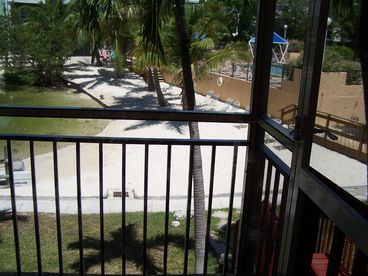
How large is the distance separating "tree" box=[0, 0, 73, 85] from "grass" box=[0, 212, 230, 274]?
279 centimetres

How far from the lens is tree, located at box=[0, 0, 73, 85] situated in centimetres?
217

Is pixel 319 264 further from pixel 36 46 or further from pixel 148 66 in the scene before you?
pixel 148 66

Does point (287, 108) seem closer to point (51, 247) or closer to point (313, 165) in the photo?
point (313, 165)

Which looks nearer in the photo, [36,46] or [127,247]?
[36,46]

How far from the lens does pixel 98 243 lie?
5609 mm

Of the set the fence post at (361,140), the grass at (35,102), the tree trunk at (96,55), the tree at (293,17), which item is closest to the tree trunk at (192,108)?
the tree trunk at (96,55)

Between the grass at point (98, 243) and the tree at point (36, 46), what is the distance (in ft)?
9.16

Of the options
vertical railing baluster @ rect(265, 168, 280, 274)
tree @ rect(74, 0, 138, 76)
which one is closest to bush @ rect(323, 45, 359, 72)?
Answer: vertical railing baluster @ rect(265, 168, 280, 274)

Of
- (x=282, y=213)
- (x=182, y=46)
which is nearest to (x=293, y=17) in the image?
(x=282, y=213)

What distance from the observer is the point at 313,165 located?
51.6 inches

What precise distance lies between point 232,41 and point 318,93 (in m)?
2.22

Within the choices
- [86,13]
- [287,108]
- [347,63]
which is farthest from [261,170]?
[86,13]

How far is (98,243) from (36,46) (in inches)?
154

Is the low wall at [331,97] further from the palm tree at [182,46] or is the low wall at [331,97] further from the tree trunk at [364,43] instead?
the palm tree at [182,46]
